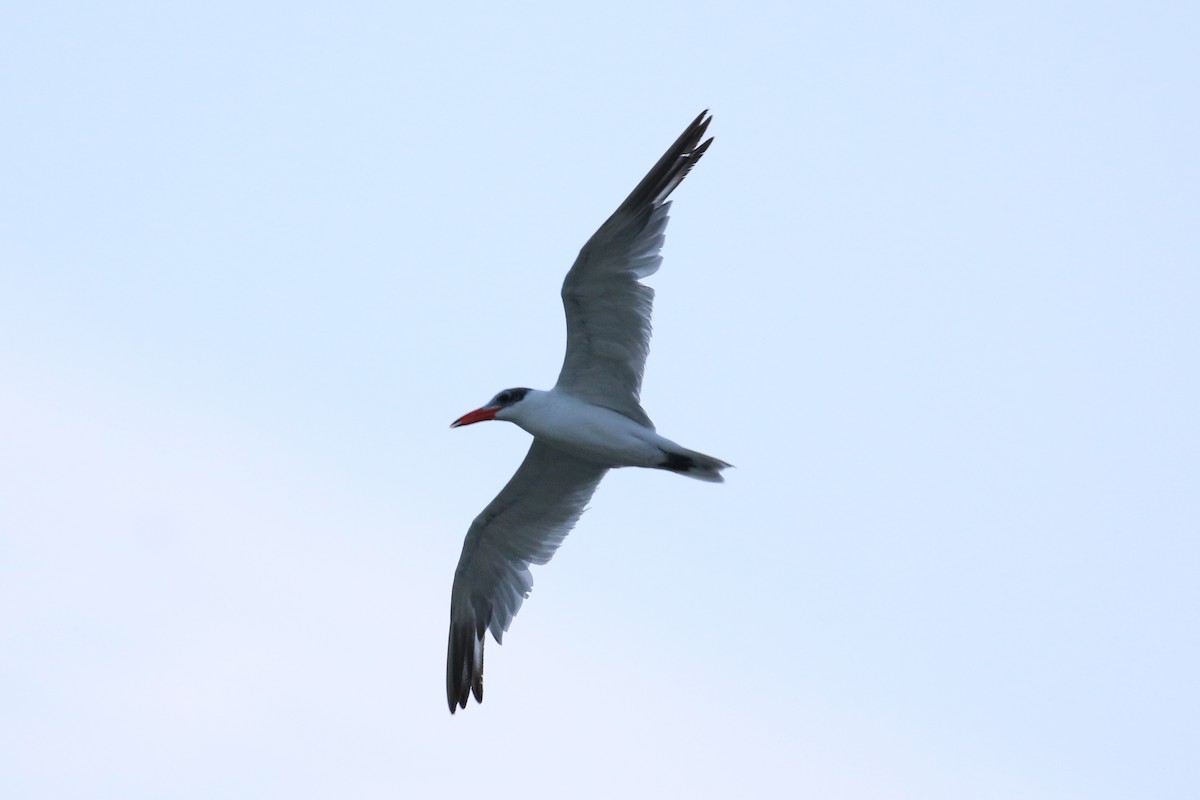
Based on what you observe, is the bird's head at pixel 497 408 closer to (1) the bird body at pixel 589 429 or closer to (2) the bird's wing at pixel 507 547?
(1) the bird body at pixel 589 429

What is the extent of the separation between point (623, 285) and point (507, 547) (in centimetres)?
371

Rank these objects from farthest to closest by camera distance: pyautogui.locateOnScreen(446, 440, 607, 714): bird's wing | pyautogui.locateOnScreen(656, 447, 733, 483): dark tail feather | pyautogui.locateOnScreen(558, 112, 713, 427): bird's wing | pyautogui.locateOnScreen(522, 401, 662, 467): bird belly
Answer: pyautogui.locateOnScreen(446, 440, 607, 714): bird's wing → pyautogui.locateOnScreen(522, 401, 662, 467): bird belly → pyautogui.locateOnScreen(656, 447, 733, 483): dark tail feather → pyautogui.locateOnScreen(558, 112, 713, 427): bird's wing

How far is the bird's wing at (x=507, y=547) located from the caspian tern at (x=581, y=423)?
0.03 feet

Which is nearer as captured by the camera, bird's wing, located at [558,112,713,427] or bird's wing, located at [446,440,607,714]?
bird's wing, located at [558,112,713,427]

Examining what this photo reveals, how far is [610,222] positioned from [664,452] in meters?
2.14

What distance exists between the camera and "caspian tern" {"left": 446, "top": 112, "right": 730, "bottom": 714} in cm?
1193

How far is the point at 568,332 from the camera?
41.0 feet

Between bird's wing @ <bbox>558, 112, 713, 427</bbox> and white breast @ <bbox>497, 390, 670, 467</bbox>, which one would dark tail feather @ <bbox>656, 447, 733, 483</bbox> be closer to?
white breast @ <bbox>497, 390, 670, 467</bbox>

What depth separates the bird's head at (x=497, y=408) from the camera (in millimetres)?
12938

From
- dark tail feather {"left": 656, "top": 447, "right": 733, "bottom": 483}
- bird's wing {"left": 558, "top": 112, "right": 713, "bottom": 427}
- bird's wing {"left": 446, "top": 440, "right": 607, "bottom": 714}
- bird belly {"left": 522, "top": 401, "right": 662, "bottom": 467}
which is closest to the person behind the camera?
bird's wing {"left": 558, "top": 112, "right": 713, "bottom": 427}

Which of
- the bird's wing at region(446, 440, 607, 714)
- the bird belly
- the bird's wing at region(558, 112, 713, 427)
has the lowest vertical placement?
the bird's wing at region(446, 440, 607, 714)

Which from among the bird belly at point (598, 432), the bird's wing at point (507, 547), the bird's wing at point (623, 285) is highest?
the bird's wing at point (623, 285)

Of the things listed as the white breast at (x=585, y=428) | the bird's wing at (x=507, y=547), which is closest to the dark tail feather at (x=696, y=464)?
the white breast at (x=585, y=428)

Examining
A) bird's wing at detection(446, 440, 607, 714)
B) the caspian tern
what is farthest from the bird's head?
bird's wing at detection(446, 440, 607, 714)
